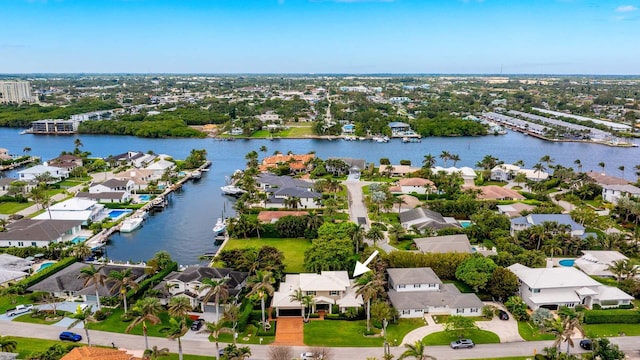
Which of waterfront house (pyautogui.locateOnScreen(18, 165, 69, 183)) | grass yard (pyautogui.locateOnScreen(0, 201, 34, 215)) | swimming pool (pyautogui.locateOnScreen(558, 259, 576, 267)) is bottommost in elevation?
swimming pool (pyautogui.locateOnScreen(558, 259, 576, 267))

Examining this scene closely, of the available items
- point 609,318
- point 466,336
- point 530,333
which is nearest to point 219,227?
point 466,336

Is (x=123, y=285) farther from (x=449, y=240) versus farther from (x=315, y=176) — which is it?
(x=315, y=176)

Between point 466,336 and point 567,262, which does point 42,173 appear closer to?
point 466,336

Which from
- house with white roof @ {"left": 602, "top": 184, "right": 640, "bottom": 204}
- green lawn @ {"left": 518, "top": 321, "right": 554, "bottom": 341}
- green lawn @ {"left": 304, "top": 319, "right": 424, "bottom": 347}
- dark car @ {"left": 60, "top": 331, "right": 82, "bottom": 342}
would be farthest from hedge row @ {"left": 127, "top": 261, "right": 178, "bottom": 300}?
house with white roof @ {"left": 602, "top": 184, "right": 640, "bottom": 204}

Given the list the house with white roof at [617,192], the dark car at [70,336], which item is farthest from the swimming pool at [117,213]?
the house with white roof at [617,192]

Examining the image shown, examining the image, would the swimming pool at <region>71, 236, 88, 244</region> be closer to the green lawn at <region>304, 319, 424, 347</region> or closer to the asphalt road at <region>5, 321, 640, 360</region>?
the asphalt road at <region>5, 321, 640, 360</region>

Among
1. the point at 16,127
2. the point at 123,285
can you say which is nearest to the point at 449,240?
the point at 123,285

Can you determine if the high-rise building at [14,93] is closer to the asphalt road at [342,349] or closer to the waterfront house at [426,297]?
the asphalt road at [342,349]
